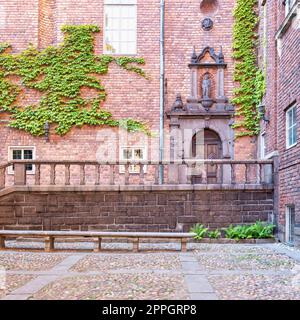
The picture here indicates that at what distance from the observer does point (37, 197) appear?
14.1 meters

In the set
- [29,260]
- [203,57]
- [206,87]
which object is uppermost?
[203,57]

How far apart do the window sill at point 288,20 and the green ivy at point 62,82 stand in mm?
5851

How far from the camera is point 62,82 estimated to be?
17.7 m

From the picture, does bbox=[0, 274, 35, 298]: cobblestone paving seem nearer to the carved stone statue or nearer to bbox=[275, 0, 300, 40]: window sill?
bbox=[275, 0, 300, 40]: window sill

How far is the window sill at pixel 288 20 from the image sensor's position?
1115cm

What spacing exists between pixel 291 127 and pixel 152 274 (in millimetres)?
6486

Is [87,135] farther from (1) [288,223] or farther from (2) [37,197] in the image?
(1) [288,223]

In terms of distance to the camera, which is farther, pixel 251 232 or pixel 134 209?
pixel 134 209

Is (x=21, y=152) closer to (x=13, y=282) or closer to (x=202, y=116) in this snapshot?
(x=202, y=116)

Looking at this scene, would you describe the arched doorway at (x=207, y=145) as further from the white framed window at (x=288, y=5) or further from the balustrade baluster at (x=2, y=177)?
the balustrade baluster at (x=2, y=177)

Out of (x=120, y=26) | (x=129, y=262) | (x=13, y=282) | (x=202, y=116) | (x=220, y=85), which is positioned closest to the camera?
(x=13, y=282)

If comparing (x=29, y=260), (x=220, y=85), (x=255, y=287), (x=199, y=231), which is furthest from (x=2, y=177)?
(x=255, y=287)

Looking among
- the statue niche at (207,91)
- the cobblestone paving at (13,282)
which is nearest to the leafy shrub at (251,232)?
the statue niche at (207,91)

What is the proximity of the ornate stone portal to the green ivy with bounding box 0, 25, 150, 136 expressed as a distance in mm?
1306
